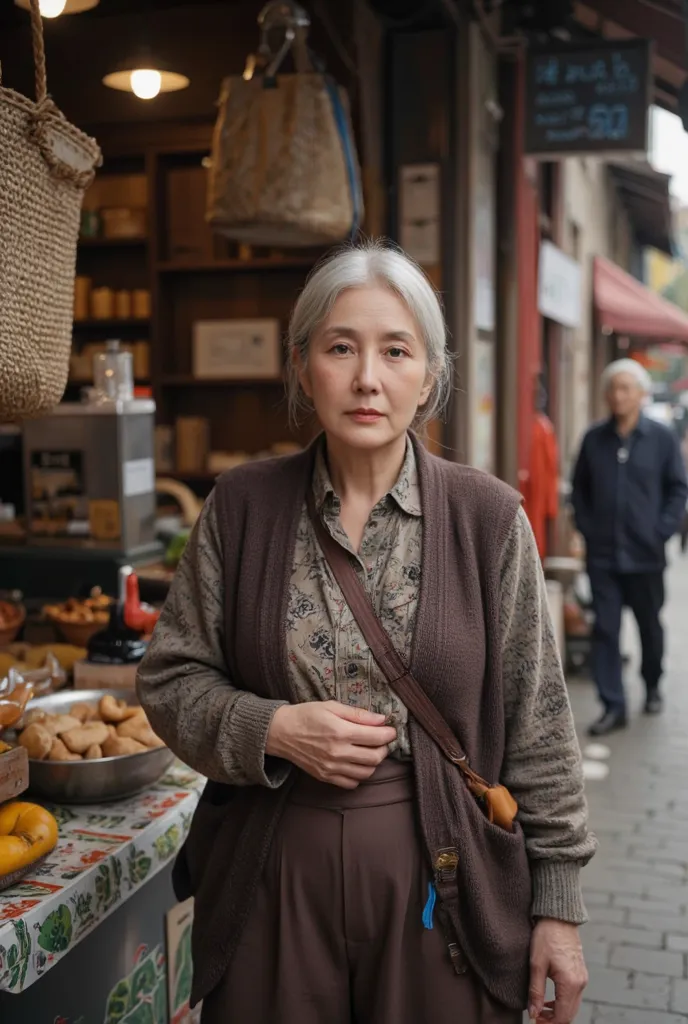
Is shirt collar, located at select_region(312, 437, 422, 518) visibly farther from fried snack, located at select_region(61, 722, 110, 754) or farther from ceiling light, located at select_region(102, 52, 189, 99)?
ceiling light, located at select_region(102, 52, 189, 99)

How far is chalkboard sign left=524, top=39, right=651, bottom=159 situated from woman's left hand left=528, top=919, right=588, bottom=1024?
5213 mm

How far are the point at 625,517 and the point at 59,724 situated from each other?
4476mm

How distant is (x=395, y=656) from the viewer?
1.78m

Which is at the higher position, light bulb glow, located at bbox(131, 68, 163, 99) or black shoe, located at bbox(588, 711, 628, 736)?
light bulb glow, located at bbox(131, 68, 163, 99)

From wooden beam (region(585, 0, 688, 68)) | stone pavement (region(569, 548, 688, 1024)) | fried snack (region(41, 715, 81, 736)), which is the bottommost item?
stone pavement (region(569, 548, 688, 1024))

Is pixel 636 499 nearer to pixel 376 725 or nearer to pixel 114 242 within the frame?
pixel 114 242

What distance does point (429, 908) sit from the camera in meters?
1.77

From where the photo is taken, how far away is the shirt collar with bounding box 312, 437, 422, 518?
189cm

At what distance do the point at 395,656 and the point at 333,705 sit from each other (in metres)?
0.13

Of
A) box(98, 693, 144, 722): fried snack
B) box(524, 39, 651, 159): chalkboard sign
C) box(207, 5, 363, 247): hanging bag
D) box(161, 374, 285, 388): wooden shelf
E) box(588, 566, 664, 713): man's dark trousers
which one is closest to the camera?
box(98, 693, 144, 722): fried snack

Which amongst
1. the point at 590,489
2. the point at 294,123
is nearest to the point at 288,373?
the point at 294,123

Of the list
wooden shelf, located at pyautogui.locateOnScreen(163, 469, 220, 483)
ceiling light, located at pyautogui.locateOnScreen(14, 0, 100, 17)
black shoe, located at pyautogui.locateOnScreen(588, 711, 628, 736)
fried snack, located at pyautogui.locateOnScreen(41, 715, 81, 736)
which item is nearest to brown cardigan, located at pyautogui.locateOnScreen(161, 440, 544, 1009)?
fried snack, located at pyautogui.locateOnScreen(41, 715, 81, 736)

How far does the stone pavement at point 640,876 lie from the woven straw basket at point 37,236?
253 cm

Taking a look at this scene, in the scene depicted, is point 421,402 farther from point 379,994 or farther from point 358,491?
point 379,994
